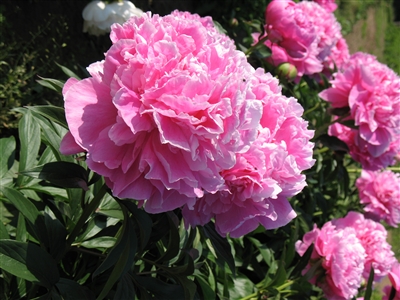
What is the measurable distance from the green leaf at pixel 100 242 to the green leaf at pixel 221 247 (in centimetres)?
24

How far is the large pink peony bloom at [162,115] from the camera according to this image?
2.04ft

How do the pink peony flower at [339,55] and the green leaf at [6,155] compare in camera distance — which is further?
the pink peony flower at [339,55]

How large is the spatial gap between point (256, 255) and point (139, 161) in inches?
44.1

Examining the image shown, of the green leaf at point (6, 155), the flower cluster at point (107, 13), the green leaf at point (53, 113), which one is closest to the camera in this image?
the green leaf at point (53, 113)

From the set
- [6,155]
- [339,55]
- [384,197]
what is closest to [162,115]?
[6,155]

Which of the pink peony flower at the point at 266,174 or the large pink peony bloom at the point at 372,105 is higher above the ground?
the pink peony flower at the point at 266,174

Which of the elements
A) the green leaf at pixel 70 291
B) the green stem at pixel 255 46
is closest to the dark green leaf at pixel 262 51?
the green stem at pixel 255 46

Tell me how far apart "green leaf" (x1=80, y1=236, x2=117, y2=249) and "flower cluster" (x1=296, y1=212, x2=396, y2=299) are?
25.9 inches

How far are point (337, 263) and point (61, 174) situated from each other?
0.86m

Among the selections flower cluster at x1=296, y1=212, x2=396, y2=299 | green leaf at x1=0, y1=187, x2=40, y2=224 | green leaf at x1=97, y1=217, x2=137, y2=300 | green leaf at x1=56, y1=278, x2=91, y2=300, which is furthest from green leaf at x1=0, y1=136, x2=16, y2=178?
flower cluster at x1=296, y1=212, x2=396, y2=299

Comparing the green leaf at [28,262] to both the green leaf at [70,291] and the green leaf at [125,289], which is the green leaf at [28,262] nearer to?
the green leaf at [70,291]

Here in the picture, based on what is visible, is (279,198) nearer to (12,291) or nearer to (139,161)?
(139,161)

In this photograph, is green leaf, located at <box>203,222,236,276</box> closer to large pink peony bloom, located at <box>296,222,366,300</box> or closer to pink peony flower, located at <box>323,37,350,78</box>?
large pink peony bloom, located at <box>296,222,366,300</box>

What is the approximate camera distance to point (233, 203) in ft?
2.49
